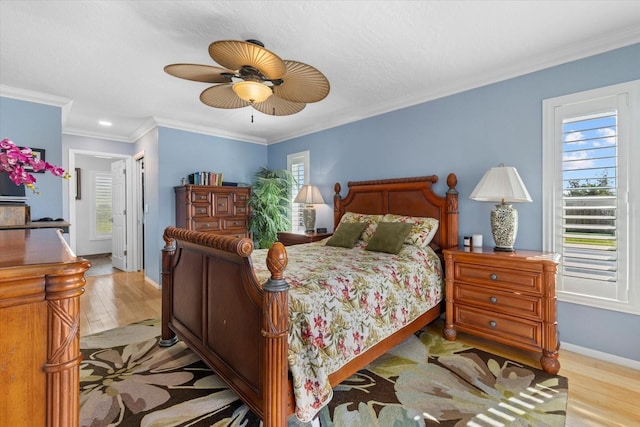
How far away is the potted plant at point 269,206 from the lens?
192 inches

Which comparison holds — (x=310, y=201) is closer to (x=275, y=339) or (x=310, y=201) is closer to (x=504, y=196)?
(x=504, y=196)

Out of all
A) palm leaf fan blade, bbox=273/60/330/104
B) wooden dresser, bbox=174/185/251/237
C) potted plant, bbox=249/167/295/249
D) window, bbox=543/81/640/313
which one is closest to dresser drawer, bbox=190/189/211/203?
wooden dresser, bbox=174/185/251/237

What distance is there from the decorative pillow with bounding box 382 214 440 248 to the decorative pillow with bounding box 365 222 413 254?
92 mm

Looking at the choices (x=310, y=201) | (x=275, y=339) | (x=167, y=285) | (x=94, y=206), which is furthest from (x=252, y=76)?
(x=94, y=206)

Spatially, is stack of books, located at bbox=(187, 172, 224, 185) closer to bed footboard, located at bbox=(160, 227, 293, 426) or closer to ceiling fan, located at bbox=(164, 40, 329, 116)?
bed footboard, located at bbox=(160, 227, 293, 426)

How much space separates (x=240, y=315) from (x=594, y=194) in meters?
2.81

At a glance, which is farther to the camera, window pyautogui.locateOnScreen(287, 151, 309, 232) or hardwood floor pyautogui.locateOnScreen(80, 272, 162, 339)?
window pyautogui.locateOnScreen(287, 151, 309, 232)

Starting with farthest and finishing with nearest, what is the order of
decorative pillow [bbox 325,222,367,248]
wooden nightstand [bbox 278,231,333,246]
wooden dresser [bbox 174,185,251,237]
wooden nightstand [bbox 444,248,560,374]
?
wooden dresser [bbox 174,185,251,237], wooden nightstand [bbox 278,231,333,246], decorative pillow [bbox 325,222,367,248], wooden nightstand [bbox 444,248,560,374]

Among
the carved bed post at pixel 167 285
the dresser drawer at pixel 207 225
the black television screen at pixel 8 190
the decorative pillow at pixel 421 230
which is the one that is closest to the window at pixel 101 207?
the dresser drawer at pixel 207 225

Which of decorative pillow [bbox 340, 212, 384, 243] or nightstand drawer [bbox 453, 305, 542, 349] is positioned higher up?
decorative pillow [bbox 340, 212, 384, 243]

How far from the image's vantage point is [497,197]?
8.39ft

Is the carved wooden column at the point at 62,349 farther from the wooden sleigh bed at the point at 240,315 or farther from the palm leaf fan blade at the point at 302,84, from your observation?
the palm leaf fan blade at the point at 302,84

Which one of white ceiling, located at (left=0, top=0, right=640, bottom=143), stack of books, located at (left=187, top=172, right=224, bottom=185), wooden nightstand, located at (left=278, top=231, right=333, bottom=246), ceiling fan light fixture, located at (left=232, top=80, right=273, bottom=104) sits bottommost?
wooden nightstand, located at (left=278, top=231, right=333, bottom=246)

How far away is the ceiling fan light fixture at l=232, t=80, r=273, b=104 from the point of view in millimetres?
1973
